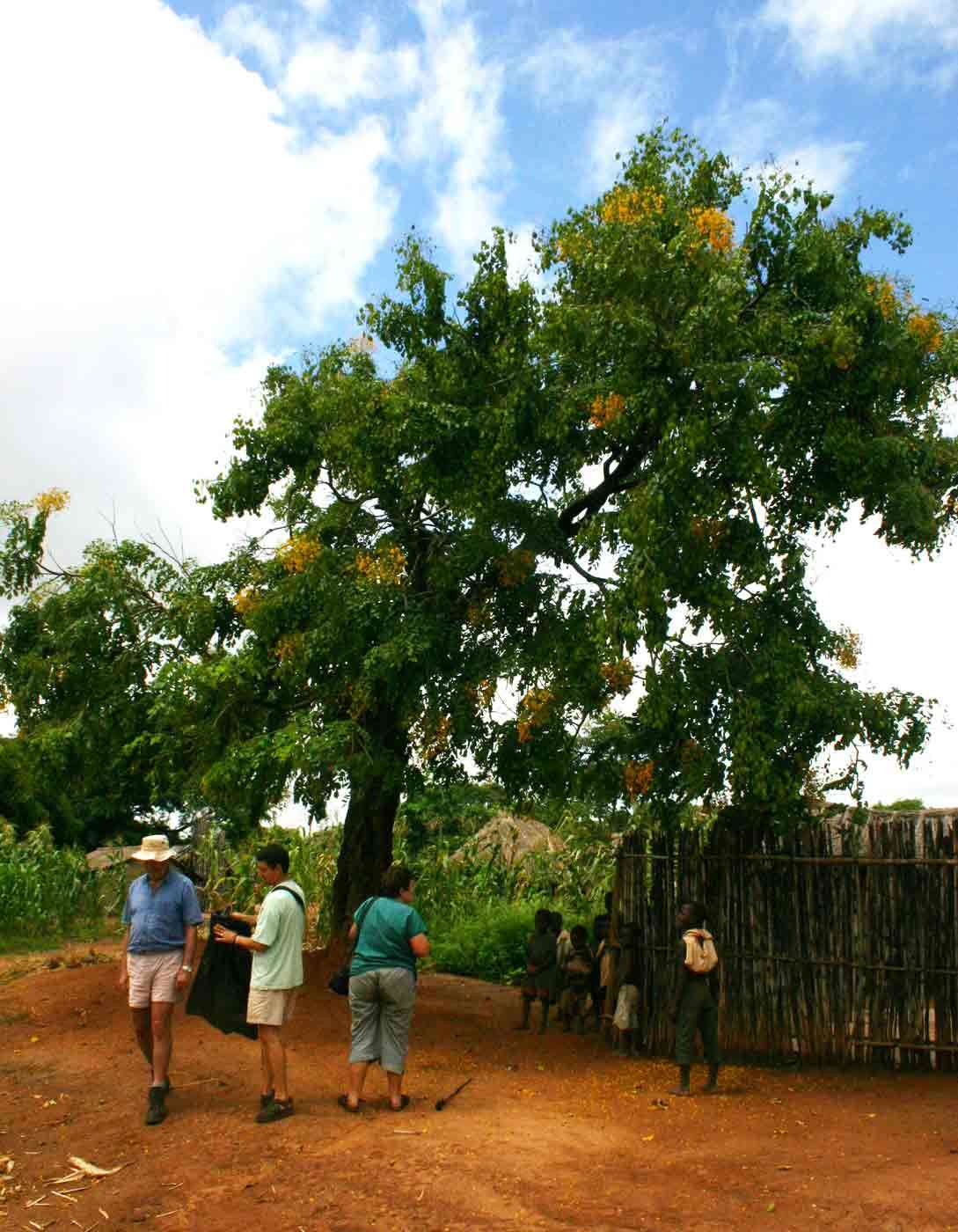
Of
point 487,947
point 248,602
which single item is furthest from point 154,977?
point 487,947

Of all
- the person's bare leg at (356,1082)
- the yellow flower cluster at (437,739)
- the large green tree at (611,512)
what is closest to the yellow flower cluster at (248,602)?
the large green tree at (611,512)

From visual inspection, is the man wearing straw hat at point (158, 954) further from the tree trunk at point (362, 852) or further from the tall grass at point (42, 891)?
the tall grass at point (42, 891)

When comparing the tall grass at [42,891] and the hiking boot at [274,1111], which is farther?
the tall grass at [42,891]

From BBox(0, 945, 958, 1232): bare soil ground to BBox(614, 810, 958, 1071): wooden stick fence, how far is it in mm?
335

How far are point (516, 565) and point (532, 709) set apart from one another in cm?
135

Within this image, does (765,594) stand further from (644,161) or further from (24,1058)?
(24,1058)

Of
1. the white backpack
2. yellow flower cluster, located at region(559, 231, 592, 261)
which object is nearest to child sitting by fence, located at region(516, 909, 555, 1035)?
the white backpack

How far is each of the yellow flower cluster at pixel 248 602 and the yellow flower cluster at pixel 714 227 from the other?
5.15m

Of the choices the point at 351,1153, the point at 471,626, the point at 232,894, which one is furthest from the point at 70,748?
the point at 232,894

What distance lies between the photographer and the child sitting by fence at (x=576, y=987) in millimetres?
11531

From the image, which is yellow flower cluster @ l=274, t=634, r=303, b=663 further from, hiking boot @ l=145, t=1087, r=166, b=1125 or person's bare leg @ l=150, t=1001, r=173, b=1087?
hiking boot @ l=145, t=1087, r=166, b=1125

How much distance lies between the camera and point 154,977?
734 cm

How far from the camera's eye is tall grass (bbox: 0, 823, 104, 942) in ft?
63.8

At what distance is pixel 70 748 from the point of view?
37.5 ft
